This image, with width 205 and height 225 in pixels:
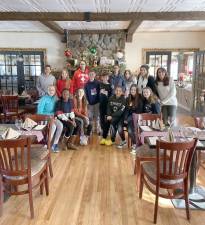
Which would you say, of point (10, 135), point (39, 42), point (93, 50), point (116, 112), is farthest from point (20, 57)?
point (10, 135)

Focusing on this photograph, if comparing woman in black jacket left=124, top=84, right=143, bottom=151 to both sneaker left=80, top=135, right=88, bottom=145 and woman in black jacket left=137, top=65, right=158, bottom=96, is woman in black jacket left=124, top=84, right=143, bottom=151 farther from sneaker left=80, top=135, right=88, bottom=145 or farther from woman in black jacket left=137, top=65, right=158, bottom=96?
sneaker left=80, top=135, right=88, bottom=145

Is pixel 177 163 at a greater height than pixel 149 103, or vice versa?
pixel 149 103

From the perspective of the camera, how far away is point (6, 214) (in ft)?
9.03

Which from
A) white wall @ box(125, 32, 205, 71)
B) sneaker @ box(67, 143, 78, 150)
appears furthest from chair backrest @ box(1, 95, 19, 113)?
white wall @ box(125, 32, 205, 71)

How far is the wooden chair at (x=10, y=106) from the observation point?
6.09 metres

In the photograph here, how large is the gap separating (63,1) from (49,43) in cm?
453

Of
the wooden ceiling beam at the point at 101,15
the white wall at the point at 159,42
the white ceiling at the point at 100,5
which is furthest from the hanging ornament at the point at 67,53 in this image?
the white ceiling at the point at 100,5

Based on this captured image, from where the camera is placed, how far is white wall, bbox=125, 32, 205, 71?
8625mm

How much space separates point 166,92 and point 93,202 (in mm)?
2523

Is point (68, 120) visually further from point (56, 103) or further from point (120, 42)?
point (120, 42)

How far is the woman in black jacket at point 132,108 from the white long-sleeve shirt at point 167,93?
1.44ft

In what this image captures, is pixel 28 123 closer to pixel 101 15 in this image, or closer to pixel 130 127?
pixel 130 127

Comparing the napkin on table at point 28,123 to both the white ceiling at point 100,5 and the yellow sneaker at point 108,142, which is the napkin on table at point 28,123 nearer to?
the yellow sneaker at point 108,142

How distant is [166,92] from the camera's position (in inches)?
187
